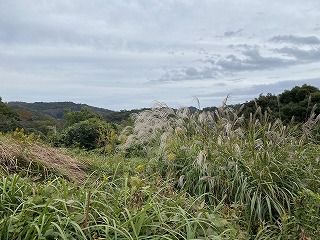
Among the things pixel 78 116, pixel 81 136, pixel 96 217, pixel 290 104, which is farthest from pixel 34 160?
pixel 78 116

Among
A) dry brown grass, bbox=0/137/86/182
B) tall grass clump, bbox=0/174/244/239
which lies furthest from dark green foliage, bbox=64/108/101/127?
tall grass clump, bbox=0/174/244/239

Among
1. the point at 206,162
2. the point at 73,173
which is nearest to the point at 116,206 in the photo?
the point at 206,162

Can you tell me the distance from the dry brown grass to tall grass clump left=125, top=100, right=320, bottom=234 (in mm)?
1259

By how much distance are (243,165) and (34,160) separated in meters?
2.78

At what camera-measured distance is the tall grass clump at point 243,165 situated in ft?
14.2

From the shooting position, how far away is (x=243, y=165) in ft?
15.6

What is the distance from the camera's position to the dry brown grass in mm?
5371

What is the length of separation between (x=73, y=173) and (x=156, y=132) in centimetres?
144

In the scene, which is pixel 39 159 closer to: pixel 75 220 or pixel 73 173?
pixel 73 173

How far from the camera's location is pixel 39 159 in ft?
18.5

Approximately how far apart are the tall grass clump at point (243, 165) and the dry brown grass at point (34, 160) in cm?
126

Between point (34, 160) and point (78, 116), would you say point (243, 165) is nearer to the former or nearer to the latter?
point (34, 160)

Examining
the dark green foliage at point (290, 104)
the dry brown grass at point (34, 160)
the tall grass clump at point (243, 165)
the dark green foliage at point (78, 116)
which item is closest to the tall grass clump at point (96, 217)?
the tall grass clump at point (243, 165)

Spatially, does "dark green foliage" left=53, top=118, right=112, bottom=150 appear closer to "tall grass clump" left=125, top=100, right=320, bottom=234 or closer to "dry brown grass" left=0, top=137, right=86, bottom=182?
"dry brown grass" left=0, top=137, right=86, bottom=182
